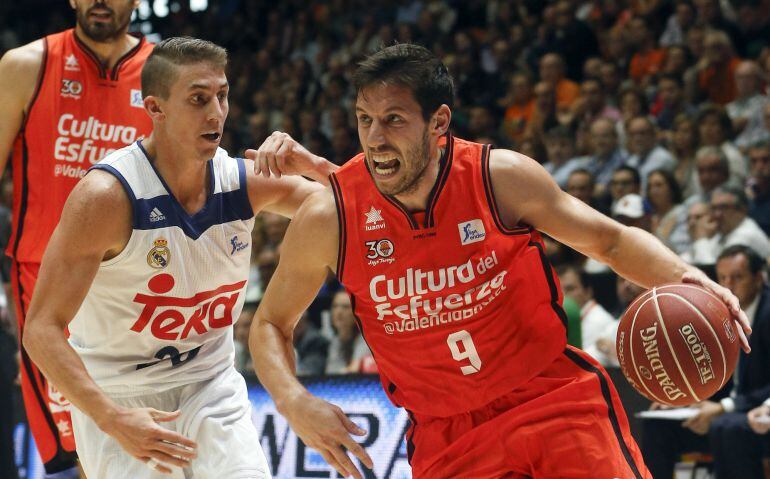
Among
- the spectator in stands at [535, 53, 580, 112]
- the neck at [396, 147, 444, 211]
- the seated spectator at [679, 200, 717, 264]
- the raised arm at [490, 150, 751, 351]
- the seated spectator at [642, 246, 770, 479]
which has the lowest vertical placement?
the seated spectator at [642, 246, 770, 479]

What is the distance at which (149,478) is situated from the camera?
377 cm

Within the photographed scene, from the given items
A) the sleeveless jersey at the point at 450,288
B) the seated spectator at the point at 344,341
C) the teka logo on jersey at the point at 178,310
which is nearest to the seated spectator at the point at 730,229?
the seated spectator at the point at 344,341

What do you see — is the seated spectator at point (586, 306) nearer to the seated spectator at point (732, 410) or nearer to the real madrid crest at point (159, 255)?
the seated spectator at point (732, 410)

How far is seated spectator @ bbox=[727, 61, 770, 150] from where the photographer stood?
30.3ft

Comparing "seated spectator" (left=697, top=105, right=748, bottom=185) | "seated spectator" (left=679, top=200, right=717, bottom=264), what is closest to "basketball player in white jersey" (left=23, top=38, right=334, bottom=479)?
"seated spectator" (left=679, top=200, right=717, bottom=264)

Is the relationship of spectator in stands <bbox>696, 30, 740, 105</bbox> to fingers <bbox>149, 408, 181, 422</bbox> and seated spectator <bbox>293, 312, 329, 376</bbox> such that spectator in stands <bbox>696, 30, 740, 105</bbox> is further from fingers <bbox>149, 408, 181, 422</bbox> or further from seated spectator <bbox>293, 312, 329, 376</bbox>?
fingers <bbox>149, 408, 181, 422</bbox>

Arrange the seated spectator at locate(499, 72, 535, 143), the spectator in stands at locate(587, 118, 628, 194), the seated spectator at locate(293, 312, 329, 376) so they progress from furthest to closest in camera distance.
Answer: the seated spectator at locate(499, 72, 535, 143) < the spectator in stands at locate(587, 118, 628, 194) < the seated spectator at locate(293, 312, 329, 376)

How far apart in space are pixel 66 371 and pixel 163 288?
526mm

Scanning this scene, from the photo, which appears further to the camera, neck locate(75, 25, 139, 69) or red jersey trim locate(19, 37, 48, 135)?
neck locate(75, 25, 139, 69)

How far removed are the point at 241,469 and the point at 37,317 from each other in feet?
2.92

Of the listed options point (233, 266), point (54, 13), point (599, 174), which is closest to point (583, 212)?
point (233, 266)

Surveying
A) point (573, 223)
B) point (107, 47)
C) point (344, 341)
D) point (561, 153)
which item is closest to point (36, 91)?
point (107, 47)

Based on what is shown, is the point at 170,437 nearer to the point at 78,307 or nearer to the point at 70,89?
the point at 78,307

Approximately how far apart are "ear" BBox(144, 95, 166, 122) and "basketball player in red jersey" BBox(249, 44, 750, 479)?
741mm
